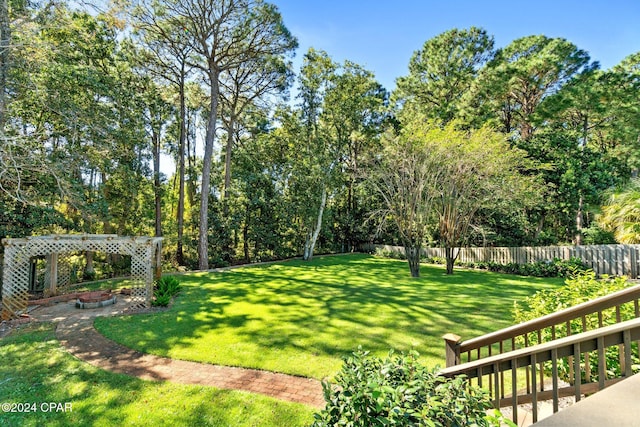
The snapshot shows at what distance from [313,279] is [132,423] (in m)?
8.80

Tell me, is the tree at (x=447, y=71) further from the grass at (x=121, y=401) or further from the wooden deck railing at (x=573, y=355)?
the wooden deck railing at (x=573, y=355)

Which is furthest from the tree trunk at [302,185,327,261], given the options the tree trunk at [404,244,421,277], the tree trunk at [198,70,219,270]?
the tree trunk at [404,244,421,277]

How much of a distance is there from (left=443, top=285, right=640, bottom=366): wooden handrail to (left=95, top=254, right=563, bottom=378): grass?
92.4 inches

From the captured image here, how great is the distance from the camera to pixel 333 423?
72.2 inches

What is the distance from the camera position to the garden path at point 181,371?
13.7ft

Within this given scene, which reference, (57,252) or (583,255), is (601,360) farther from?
(583,255)

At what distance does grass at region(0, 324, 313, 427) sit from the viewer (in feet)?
11.7

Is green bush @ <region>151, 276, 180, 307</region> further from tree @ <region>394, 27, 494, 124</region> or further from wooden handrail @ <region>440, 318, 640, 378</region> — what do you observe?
tree @ <region>394, 27, 494, 124</region>

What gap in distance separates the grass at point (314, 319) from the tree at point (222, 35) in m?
6.75

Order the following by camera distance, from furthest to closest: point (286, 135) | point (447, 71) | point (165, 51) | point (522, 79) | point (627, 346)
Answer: point (447, 71) < point (286, 135) < point (522, 79) < point (165, 51) < point (627, 346)

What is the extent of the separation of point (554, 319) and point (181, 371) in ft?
16.2

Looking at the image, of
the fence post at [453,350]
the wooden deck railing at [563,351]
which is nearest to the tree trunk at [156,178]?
the fence post at [453,350]

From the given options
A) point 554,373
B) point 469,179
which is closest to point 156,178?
point 469,179

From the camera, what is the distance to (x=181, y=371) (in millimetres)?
4758
